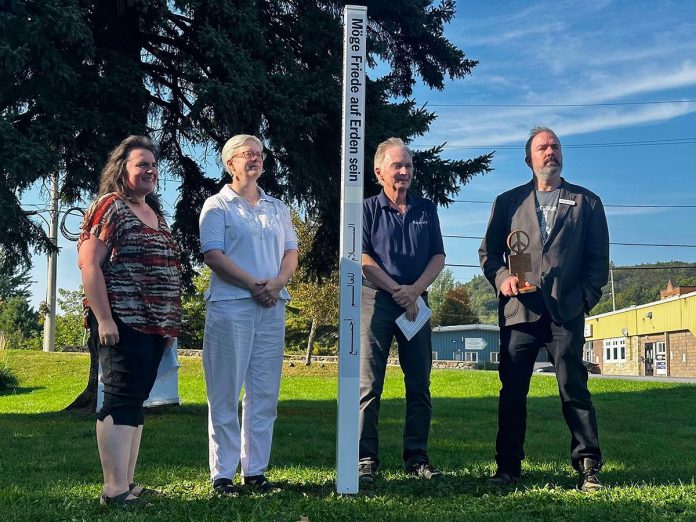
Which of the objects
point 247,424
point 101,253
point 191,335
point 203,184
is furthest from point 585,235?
point 191,335

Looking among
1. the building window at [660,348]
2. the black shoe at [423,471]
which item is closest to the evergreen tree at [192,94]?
the black shoe at [423,471]

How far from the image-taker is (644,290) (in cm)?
11956

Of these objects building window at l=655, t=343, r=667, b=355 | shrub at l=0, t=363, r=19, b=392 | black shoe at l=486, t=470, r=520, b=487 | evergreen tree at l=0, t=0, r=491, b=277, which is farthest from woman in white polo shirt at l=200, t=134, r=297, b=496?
building window at l=655, t=343, r=667, b=355

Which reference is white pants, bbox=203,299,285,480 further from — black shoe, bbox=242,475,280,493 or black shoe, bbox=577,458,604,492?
black shoe, bbox=577,458,604,492

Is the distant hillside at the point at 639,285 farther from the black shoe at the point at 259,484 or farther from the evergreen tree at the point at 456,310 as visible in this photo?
the black shoe at the point at 259,484

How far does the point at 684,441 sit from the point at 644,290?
4703 inches

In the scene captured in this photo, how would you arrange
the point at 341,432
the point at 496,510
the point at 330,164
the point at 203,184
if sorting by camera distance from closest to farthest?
1. the point at 496,510
2. the point at 341,432
3. the point at 330,164
4. the point at 203,184

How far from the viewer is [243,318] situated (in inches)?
180

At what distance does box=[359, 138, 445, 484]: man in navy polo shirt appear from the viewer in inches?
196

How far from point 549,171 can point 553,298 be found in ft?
2.83

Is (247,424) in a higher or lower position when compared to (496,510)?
higher

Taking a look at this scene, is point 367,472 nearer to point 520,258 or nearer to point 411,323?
point 411,323

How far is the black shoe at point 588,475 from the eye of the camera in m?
4.61

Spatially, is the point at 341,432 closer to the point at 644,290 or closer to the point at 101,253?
the point at 101,253
